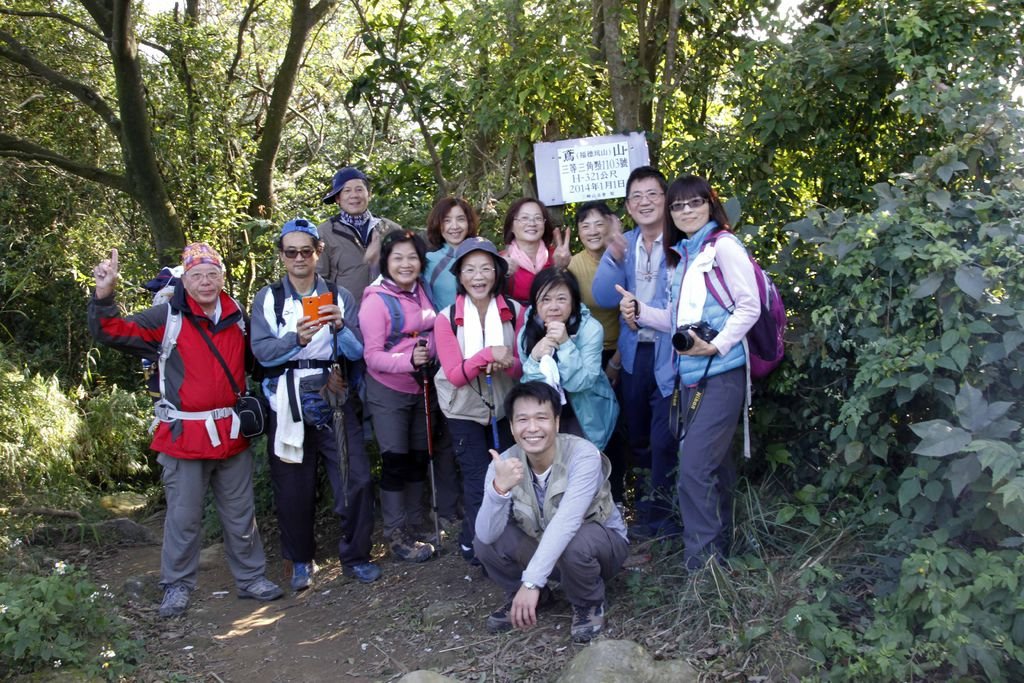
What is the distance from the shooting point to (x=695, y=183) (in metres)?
4.45

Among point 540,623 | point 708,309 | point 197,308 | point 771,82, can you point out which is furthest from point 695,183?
point 197,308

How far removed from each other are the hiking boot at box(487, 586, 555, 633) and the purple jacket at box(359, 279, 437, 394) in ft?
4.55

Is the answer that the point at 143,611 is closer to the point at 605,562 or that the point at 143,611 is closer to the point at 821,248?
the point at 605,562

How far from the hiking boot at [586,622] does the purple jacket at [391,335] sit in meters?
1.65

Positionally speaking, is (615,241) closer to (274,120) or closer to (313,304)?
(313,304)

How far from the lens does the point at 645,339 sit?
16.1 feet

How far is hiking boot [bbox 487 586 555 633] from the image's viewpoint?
4.57 meters

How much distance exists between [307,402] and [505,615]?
1583 millimetres

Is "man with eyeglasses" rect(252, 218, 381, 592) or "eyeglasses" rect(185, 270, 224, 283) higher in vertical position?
"eyeglasses" rect(185, 270, 224, 283)

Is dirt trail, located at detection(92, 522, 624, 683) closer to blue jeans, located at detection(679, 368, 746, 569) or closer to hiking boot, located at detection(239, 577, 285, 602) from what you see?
hiking boot, located at detection(239, 577, 285, 602)

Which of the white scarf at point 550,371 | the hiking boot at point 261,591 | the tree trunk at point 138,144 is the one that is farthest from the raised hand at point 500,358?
the tree trunk at point 138,144

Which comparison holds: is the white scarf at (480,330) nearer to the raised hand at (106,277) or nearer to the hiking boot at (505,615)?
the hiking boot at (505,615)

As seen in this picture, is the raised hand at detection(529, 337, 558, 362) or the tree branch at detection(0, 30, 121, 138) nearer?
the raised hand at detection(529, 337, 558, 362)

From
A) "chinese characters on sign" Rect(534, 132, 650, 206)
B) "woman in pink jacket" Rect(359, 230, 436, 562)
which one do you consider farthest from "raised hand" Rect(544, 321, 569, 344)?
"chinese characters on sign" Rect(534, 132, 650, 206)
